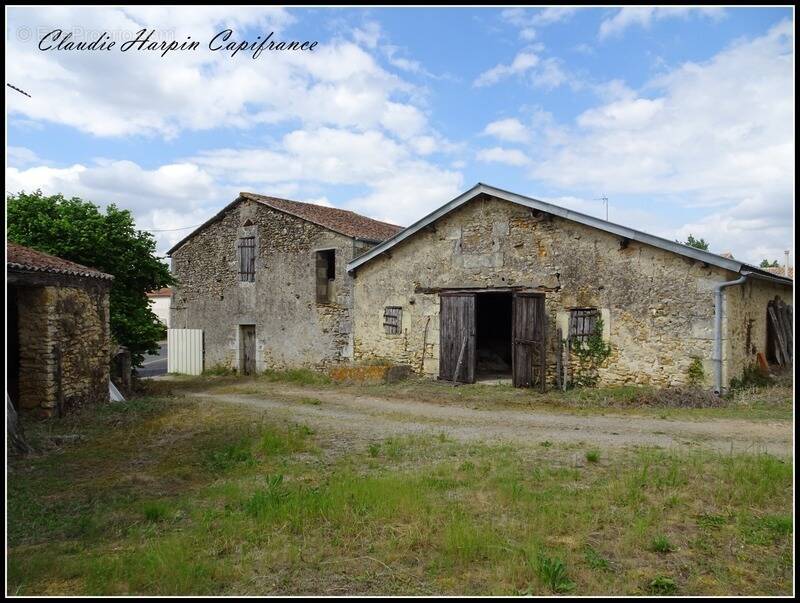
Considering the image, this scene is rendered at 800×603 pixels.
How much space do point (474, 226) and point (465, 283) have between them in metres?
1.41

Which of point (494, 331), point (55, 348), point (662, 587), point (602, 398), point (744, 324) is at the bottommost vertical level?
point (662, 587)

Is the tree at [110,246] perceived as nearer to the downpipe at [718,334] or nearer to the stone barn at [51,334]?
the stone barn at [51,334]

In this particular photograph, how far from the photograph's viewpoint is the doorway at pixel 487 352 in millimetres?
12898

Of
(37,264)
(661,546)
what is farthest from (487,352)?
(661,546)

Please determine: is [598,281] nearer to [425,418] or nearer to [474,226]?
[474,226]

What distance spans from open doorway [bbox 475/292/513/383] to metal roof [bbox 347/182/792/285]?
353 cm

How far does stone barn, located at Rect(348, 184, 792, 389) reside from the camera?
1140cm

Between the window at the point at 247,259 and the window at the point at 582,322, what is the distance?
10.0 metres

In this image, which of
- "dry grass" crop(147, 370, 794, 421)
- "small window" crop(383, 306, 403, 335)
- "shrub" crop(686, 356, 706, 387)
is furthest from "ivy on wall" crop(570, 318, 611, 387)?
"small window" crop(383, 306, 403, 335)

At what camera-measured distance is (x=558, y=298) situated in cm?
1294

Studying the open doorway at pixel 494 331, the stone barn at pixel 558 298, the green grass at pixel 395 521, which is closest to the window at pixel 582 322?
the stone barn at pixel 558 298

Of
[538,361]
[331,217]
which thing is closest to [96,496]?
[538,361]

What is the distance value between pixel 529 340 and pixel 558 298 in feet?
3.74

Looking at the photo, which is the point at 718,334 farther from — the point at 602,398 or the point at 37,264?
the point at 37,264
